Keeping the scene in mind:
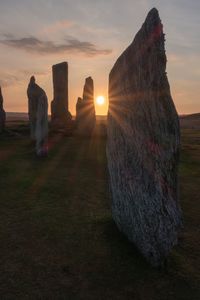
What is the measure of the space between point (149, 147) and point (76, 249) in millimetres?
3149

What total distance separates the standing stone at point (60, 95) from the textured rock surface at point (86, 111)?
215 centimetres

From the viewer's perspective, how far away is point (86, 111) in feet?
111

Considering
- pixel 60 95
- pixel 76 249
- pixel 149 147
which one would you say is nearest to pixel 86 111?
pixel 60 95

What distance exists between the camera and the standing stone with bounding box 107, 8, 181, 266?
301 inches

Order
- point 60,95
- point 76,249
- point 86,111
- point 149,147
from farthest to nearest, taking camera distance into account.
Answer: point 60,95
point 86,111
point 76,249
point 149,147

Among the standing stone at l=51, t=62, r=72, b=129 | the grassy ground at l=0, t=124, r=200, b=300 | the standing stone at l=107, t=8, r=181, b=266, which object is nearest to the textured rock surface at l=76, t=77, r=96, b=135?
the standing stone at l=51, t=62, r=72, b=129

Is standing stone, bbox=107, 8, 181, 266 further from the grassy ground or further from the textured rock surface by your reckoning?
the textured rock surface

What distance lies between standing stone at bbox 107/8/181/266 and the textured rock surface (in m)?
23.6

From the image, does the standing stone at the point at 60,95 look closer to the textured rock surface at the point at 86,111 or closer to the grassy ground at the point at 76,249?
the textured rock surface at the point at 86,111

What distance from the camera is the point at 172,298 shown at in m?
7.19

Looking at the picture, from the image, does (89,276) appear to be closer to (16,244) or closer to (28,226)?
(16,244)

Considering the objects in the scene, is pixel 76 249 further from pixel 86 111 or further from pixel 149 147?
pixel 86 111

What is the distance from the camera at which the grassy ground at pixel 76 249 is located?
7.45 metres

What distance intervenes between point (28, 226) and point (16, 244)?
4.01ft
